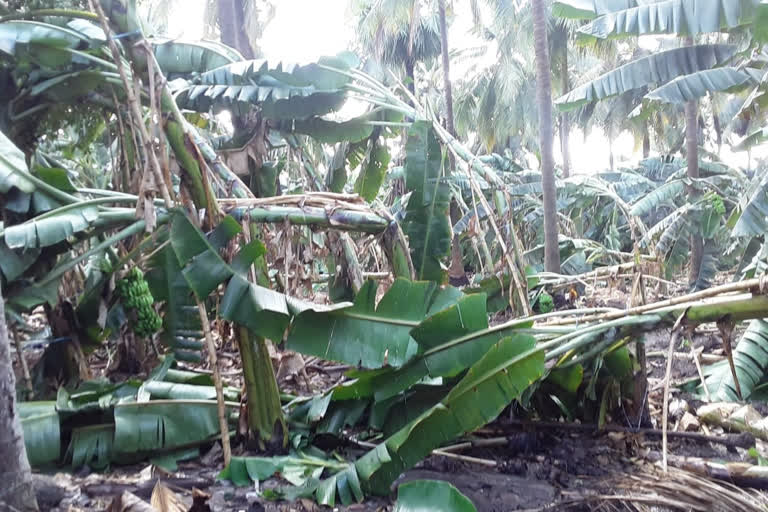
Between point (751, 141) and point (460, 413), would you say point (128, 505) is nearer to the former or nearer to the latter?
point (460, 413)

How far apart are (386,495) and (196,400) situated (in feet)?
5.15

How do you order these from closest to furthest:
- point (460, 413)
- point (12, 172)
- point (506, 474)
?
point (460, 413) < point (506, 474) < point (12, 172)

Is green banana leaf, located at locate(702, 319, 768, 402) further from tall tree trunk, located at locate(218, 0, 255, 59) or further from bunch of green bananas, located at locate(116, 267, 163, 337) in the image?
tall tree trunk, located at locate(218, 0, 255, 59)

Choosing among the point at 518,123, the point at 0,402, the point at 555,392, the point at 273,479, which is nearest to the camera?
the point at 0,402

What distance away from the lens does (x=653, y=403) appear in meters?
4.51

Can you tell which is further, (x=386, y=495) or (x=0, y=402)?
(x=386, y=495)

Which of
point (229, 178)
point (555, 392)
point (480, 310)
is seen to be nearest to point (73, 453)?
point (229, 178)

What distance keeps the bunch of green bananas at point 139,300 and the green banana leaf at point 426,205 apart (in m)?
2.42

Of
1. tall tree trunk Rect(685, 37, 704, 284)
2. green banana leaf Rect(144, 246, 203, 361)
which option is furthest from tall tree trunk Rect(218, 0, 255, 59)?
tall tree trunk Rect(685, 37, 704, 284)

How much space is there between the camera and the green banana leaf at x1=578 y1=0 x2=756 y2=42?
5.36 m

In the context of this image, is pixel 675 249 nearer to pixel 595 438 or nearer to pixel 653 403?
pixel 653 403

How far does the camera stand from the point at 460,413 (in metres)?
3.09

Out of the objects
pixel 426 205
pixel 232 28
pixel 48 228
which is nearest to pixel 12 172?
pixel 48 228

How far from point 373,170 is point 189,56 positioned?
92.6 inches
